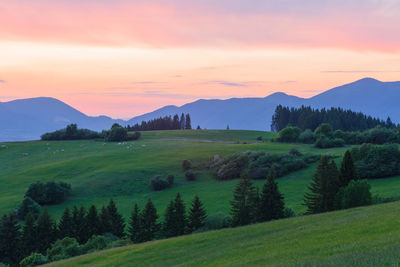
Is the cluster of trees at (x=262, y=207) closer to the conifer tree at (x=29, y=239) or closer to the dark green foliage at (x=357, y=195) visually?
the dark green foliage at (x=357, y=195)

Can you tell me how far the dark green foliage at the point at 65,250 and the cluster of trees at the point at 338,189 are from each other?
27588 mm

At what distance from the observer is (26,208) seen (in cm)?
7038

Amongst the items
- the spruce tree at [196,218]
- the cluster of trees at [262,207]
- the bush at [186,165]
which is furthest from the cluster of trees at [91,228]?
the bush at [186,165]

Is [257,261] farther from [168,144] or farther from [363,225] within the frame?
[168,144]

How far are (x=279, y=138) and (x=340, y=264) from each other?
124060 millimetres

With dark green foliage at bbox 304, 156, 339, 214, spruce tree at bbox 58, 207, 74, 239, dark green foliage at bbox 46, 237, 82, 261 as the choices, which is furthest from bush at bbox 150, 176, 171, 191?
dark green foliage at bbox 304, 156, 339, 214

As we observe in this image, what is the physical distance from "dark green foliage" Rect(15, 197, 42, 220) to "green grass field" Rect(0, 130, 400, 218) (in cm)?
257

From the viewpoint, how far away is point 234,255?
24188 millimetres

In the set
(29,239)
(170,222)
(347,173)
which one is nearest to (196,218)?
(170,222)

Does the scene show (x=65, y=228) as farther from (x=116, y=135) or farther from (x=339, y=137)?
(x=339, y=137)

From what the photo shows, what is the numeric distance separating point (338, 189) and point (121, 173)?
58.9m

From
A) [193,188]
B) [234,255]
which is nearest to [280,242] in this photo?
[234,255]

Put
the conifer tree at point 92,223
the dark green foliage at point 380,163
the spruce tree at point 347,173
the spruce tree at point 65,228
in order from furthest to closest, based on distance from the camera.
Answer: the dark green foliage at point 380,163
the conifer tree at point 92,223
the spruce tree at point 65,228
the spruce tree at point 347,173

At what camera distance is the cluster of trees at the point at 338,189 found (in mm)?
41656
